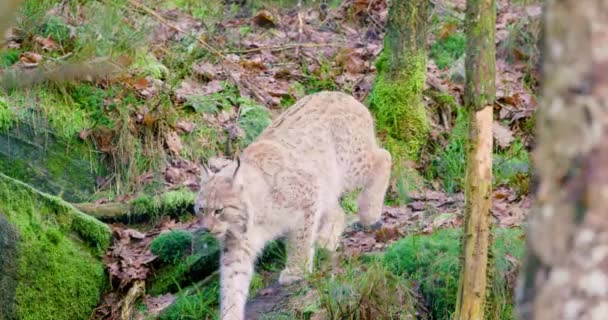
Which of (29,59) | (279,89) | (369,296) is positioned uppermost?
(29,59)

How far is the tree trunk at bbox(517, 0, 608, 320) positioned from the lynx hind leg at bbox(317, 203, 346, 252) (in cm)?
440

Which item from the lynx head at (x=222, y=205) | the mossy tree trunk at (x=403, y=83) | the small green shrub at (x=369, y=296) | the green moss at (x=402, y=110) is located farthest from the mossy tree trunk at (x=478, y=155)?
the green moss at (x=402, y=110)

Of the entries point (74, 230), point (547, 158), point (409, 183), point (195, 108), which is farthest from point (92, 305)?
point (547, 158)

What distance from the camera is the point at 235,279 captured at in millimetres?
5285

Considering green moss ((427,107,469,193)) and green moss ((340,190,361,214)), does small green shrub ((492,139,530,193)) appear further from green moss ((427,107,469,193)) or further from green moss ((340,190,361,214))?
green moss ((340,190,361,214))

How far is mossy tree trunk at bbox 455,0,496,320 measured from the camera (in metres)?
4.11

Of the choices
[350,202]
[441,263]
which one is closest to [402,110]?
[350,202]

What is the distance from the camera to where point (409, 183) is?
707 cm

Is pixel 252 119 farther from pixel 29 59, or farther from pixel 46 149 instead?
pixel 29 59

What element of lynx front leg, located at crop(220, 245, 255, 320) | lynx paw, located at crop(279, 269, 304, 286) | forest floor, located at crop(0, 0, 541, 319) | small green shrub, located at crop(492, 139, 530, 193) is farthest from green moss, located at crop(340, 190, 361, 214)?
lynx front leg, located at crop(220, 245, 255, 320)

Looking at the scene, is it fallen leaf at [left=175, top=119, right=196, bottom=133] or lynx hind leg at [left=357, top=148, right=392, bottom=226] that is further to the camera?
fallen leaf at [left=175, top=119, right=196, bottom=133]

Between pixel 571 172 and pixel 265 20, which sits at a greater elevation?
pixel 571 172

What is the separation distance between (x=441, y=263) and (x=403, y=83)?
2.38 m

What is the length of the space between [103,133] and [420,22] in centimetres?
228
